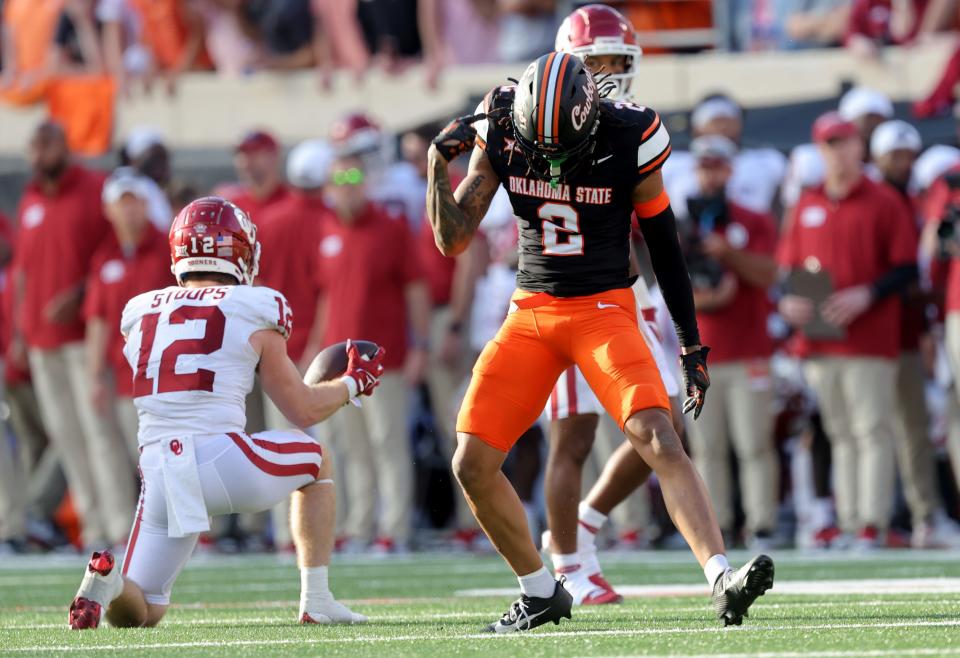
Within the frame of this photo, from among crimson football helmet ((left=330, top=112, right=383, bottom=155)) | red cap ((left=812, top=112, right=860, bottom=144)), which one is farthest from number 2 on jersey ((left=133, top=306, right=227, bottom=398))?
red cap ((left=812, top=112, right=860, bottom=144))

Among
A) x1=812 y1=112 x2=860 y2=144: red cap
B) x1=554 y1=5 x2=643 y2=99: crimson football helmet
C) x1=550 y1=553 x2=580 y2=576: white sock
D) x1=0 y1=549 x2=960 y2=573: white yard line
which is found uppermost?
x1=554 y1=5 x2=643 y2=99: crimson football helmet

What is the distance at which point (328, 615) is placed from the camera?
6.16m

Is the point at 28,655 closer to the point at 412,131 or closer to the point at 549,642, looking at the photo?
the point at 549,642

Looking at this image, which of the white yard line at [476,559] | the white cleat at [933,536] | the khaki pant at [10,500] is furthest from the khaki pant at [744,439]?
the khaki pant at [10,500]

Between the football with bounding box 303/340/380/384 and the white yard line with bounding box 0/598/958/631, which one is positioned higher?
the football with bounding box 303/340/380/384

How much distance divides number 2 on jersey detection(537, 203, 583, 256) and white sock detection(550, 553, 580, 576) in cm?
153

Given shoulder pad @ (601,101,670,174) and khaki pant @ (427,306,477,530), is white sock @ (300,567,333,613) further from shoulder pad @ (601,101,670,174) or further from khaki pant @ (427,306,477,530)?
khaki pant @ (427,306,477,530)

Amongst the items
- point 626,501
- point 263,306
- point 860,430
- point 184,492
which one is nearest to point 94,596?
point 184,492

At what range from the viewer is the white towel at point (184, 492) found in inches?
235

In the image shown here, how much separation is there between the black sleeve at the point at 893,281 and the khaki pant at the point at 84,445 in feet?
14.8

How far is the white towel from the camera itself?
5969 millimetres

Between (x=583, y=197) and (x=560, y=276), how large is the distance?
27cm

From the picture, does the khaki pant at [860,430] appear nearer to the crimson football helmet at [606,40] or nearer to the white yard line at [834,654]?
the crimson football helmet at [606,40]

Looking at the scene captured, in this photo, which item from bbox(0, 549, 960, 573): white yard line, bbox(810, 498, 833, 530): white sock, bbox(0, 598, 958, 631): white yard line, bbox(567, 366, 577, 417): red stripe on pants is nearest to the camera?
bbox(0, 598, 958, 631): white yard line
